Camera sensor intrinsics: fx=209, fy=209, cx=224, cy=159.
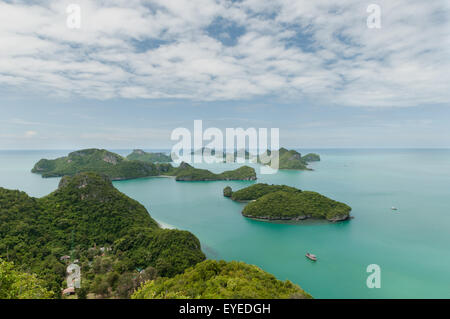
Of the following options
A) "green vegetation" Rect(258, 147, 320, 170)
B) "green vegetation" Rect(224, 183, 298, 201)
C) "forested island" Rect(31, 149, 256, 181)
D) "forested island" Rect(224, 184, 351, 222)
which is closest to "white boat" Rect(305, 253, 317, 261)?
"forested island" Rect(224, 184, 351, 222)

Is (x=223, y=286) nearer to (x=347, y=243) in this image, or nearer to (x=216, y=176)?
(x=347, y=243)

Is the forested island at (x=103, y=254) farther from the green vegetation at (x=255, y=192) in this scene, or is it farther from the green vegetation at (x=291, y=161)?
the green vegetation at (x=291, y=161)

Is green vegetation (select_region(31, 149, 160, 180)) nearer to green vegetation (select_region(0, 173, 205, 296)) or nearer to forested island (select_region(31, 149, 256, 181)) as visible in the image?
forested island (select_region(31, 149, 256, 181))

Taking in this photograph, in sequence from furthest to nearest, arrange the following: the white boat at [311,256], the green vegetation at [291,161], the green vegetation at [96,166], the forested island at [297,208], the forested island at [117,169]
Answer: the green vegetation at [291,161], the green vegetation at [96,166], the forested island at [117,169], the forested island at [297,208], the white boat at [311,256]

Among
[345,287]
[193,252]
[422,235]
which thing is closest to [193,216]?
[193,252]

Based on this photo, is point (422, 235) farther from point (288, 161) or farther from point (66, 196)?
point (288, 161)

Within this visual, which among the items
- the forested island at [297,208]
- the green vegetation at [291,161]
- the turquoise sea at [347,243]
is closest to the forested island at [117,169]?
the turquoise sea at [347,243]
